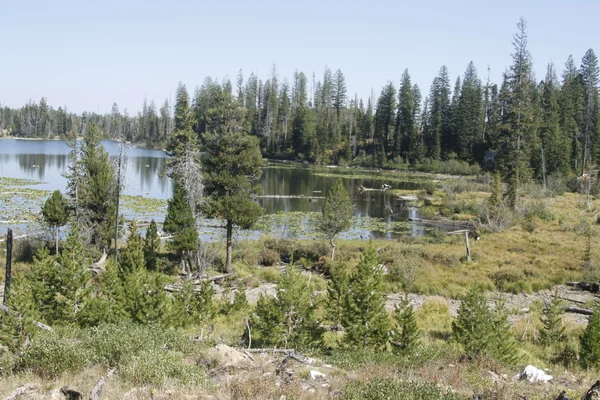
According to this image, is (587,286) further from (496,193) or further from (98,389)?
(98,389)

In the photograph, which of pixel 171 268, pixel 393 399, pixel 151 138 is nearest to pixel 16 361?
pixel 393 399

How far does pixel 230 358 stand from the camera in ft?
34.9

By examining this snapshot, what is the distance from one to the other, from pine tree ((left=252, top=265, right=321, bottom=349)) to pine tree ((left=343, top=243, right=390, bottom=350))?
3.59 feet

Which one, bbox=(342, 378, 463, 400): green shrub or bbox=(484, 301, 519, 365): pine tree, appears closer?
bbox=(342, 378, 463, 400): green shrub

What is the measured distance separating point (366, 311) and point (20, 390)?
8.84 m

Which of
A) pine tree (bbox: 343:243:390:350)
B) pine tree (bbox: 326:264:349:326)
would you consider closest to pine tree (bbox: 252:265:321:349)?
pine tree (bbox: 343:243:390:350)

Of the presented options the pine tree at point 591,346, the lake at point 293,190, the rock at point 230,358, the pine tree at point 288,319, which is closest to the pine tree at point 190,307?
the pine tree at point 288,319

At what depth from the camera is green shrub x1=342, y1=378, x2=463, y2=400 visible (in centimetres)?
793

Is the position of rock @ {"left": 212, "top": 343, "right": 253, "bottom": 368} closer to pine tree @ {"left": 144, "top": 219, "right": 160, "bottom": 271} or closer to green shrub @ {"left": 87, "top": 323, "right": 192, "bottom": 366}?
green shrub @ {"left": 87, "top": 323, "right": 192, "bottom": 366}

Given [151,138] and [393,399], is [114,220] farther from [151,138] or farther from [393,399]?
[151,138]

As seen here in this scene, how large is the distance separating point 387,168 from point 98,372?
93046mm

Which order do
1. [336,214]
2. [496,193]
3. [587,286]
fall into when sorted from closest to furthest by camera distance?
[587,286], [336,214], [496,193]

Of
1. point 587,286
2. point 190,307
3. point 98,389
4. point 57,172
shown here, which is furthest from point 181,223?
point 57,172

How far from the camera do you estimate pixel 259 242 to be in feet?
109
